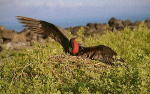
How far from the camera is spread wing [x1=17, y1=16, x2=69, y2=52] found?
11.1 m

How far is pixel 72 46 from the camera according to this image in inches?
429

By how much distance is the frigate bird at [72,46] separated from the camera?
10.9 metres

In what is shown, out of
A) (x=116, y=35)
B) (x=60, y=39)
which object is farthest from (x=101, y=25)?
(x=60, y=39)

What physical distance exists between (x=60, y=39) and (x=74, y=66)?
125 cm

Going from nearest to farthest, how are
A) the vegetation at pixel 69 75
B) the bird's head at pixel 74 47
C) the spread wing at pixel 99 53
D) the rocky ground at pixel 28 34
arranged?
the vegetation at pixel 69 75 → the bird's head at pixel 74 47 → the spread wing at pixel 99 53 → the rocky ground at pixel 28 34

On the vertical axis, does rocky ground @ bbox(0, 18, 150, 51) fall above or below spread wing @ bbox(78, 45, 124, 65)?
below

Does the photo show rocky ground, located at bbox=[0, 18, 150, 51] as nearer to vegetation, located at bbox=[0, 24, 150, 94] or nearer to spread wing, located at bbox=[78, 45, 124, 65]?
vegetation, located at bbox=[0, 24, 150, 94]

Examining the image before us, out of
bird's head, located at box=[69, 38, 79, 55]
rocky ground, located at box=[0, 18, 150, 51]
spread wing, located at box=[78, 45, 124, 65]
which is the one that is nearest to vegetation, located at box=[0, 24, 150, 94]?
bird's head, located at box=[69, 38, 79, 55]

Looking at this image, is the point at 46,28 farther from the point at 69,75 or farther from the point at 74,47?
the point at 69,75

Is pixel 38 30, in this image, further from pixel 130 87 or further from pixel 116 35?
pixel 116 35

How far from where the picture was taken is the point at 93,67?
1030 centimetres

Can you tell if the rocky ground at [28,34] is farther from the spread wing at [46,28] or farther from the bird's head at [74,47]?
the bird's head at [74,47]

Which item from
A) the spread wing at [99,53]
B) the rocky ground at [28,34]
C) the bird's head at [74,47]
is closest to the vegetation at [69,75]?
the bird's head at [74,47]

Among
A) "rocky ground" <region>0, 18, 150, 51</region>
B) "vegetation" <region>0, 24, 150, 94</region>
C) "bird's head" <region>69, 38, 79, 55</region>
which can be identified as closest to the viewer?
"vegetation" <region>0, 24, 150, 94</region>
